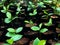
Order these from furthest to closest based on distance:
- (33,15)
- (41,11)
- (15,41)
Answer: (41,11), (33,15), (15,41)

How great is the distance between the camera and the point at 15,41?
41.6 inches

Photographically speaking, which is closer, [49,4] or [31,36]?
[31,36]

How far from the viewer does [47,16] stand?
132 cm

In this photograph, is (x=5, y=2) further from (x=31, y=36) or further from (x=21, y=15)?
(x=31, y=36)

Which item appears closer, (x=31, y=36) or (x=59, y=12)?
(x=31, y=36)

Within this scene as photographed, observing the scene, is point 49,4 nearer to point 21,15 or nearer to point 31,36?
point 21,15

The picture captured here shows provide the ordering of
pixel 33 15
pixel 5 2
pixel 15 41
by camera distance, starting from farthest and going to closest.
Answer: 1. pixel 5 2
2. pixel 33 15
3. pixel 15 41

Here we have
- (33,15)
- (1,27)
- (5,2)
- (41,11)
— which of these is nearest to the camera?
(1,27)

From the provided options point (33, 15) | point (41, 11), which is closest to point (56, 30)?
point (33, 15)

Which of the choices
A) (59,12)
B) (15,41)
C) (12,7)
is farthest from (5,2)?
(15,41)

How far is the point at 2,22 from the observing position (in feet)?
4.46

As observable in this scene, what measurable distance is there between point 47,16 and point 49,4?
265mm

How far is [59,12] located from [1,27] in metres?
0.46

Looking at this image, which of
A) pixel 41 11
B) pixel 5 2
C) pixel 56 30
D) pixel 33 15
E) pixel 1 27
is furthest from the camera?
pixel 5 2
